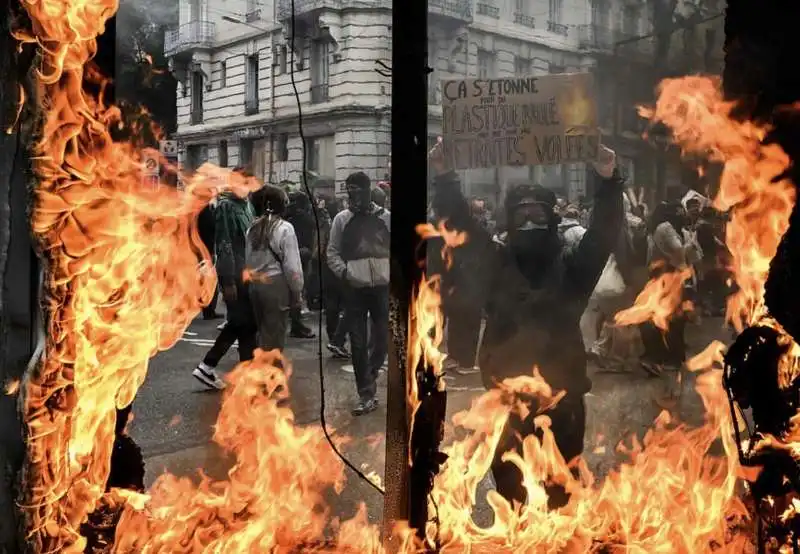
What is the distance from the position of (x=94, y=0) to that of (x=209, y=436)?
463 cm

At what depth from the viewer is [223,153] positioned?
65.6 ft

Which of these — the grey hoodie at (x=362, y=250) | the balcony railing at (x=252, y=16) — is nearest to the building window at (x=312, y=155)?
the balcony railing at (x=252, y=16)

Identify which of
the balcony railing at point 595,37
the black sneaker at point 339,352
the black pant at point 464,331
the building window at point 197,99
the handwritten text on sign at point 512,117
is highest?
the balcony railing at point 595,37

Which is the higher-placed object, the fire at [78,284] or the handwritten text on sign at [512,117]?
the handwritten text on sign at [512,117]

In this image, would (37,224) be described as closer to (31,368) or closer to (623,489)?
(31,368)

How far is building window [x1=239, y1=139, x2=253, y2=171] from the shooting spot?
62.4ft

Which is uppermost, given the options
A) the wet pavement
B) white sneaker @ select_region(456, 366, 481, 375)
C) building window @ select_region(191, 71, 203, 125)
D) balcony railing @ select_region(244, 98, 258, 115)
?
building window @ select_region(191, 71, 203, 125)

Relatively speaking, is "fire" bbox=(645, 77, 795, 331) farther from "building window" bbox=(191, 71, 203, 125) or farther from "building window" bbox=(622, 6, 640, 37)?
"building window" bbox=(191, 71, 203, 125)

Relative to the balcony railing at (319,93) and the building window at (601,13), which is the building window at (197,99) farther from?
the building window at (601,13)

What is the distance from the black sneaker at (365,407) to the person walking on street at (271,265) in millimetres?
1066

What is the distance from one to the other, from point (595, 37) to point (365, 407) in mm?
13769

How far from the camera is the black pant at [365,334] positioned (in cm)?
776

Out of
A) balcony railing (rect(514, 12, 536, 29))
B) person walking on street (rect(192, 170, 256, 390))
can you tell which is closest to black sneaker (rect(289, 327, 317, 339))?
person walking on street (rect(192, 170, 256, 390))

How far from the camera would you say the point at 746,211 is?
331 cm
